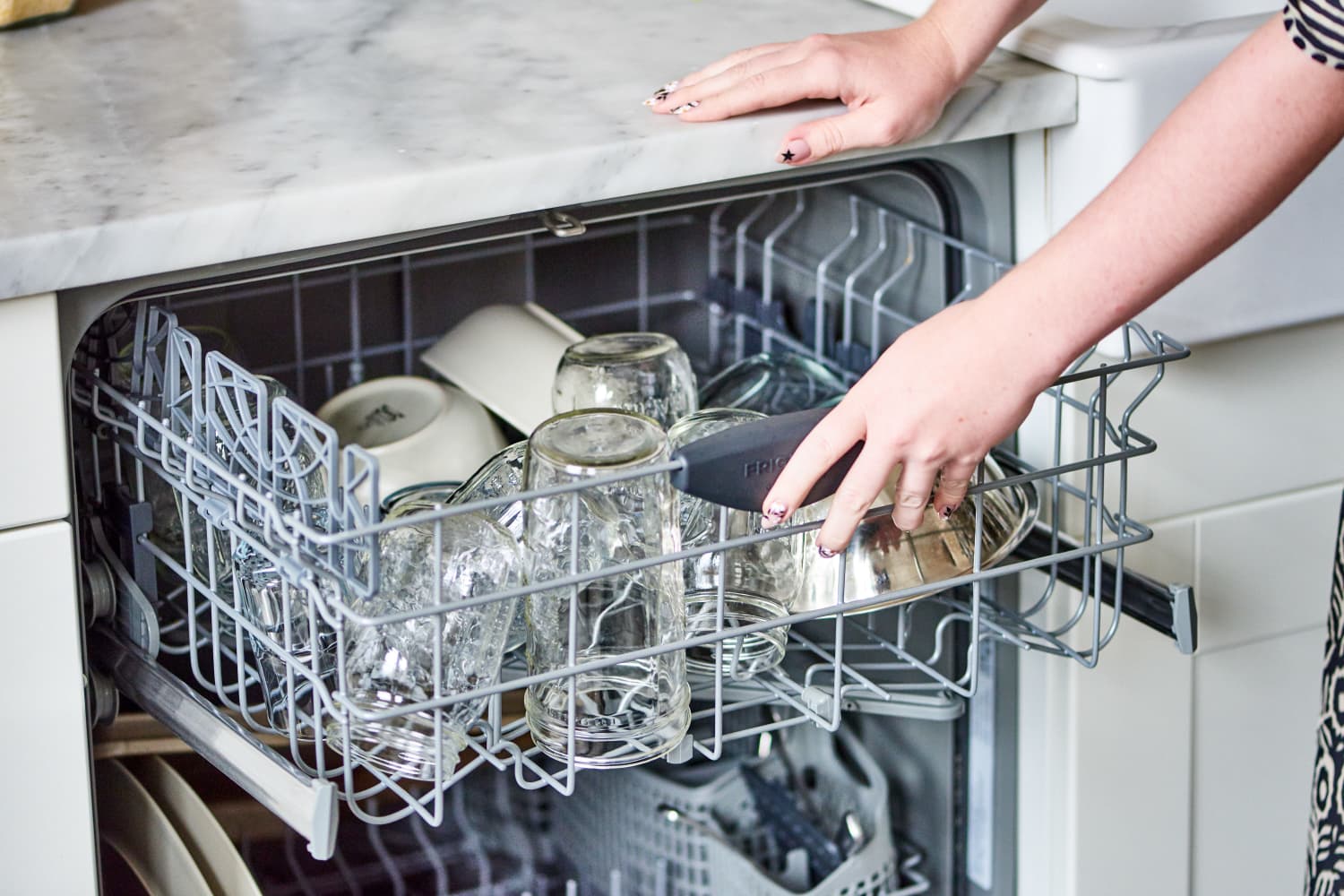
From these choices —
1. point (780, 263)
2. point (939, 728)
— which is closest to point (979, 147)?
point (780, 263)

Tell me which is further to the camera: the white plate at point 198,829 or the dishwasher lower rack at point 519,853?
the dishwasher lower rack at point 519,853

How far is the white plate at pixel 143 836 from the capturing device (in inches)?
34.7

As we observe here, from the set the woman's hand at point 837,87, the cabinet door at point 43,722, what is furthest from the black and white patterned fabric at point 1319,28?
the cabinet door at point 43,722

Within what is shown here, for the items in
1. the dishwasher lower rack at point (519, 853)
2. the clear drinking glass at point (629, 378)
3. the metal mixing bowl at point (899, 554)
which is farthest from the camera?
the dishwasher lower rack at point (519, 853)

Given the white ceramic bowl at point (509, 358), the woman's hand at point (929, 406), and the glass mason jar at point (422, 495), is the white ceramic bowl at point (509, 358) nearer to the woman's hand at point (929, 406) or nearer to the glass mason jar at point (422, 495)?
the glass mason jar at point (422, 495)

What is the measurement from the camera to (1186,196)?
69 cm

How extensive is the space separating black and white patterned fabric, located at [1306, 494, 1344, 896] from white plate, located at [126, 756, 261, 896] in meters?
0.62

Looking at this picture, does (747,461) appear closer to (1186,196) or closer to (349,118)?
(1186,196)

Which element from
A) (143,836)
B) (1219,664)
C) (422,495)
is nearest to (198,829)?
(143,836)

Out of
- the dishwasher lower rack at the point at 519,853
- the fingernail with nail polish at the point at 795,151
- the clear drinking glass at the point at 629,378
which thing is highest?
the fingernail with nail polish at the point at 795,151

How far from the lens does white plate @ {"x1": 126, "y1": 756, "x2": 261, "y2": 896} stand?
2.89ft

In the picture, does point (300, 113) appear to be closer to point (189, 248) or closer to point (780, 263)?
point (189, 248)

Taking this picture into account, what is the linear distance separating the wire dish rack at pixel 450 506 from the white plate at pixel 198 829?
6 cm

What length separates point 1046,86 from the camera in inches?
38.3
